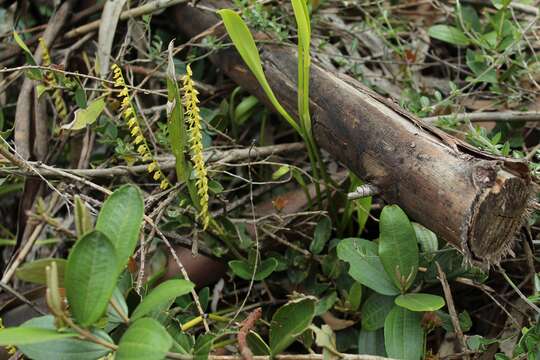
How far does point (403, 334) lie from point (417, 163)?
275mm

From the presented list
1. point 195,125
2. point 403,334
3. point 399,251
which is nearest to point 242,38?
point 195,125

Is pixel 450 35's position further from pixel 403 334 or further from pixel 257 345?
pixel 257 345

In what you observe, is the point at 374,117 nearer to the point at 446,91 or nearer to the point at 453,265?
the point at 453,265

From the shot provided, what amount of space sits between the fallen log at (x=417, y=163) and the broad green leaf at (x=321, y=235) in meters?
0.14

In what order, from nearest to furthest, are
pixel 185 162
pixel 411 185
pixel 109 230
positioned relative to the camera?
pixel 109 230, pixel 411 185, pixel 185 162

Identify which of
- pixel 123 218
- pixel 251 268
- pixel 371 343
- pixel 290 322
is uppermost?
pixel 123 218

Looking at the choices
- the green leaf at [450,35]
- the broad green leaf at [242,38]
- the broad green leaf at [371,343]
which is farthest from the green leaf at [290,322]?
the green leaf at [450,35]

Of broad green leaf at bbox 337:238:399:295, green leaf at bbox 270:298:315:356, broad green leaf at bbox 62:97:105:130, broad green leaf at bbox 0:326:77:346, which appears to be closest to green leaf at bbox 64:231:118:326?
broad green leaf at bbox 0:326:77:346

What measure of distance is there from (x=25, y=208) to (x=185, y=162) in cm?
44

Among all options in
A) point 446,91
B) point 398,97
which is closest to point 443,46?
point 446,91

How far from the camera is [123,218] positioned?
0.82 metres

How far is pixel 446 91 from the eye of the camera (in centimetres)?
162

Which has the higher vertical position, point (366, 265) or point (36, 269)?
point (36, 269)

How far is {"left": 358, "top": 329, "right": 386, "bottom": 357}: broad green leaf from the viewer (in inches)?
44.0
